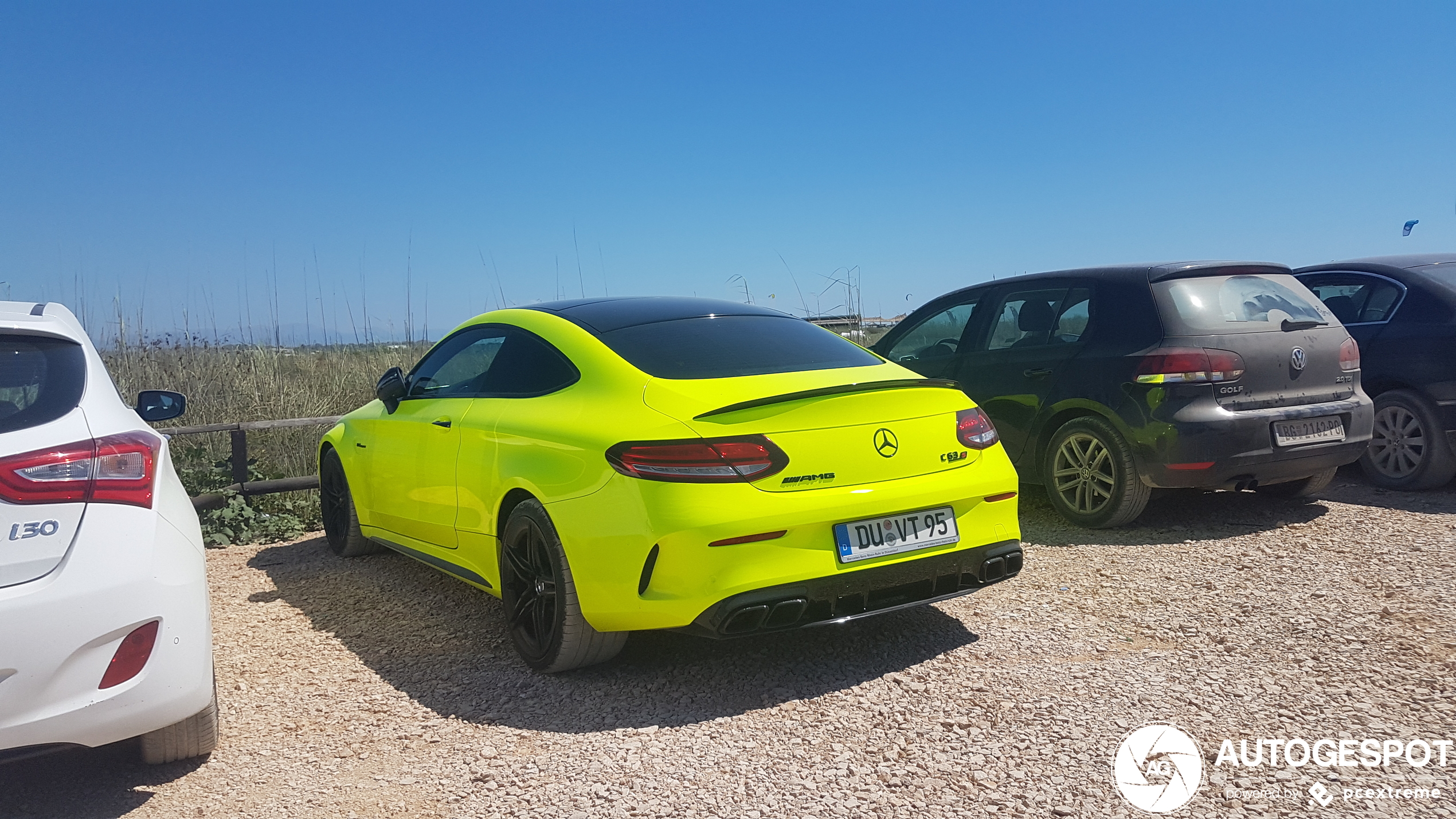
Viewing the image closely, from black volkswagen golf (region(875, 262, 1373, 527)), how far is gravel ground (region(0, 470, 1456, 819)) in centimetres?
61

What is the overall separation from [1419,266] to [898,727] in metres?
5.92

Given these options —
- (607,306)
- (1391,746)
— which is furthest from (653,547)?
(1391,746)

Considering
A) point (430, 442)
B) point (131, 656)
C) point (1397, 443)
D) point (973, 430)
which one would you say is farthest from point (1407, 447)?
point (131, 656)

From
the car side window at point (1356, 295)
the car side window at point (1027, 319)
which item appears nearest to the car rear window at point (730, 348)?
the car side window at point (1027, 319)

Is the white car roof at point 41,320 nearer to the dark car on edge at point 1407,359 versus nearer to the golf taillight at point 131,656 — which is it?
the golf taillight at point 131,656

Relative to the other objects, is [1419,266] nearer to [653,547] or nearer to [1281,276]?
[1281,276]

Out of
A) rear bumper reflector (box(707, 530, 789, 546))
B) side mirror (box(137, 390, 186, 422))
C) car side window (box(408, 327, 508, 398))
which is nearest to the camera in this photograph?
rear bumper reflector (box(707, 530, 789, 546))

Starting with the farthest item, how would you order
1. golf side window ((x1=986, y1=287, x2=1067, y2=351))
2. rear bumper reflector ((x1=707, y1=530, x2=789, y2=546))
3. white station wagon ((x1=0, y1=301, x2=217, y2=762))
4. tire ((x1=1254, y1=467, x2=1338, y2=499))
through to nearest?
golf side window ((x1=986, y1=287, x2=1067, y2=351)) → tire ((x1=1254, y1=467, x2=1338, y2=499)) → rear bumper reflector ((x1=707, y1=530, x2=789, y2=546)) → white station wagon ((x1=0, y1=301, x2=217, y2=762))

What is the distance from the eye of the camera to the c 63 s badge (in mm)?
3635

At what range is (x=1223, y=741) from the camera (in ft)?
10.7

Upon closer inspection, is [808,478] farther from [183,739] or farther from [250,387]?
[250,387]

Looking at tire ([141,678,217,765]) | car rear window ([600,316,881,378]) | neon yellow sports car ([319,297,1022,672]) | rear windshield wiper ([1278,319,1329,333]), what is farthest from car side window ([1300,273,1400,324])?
tire ([141,678,217,765])

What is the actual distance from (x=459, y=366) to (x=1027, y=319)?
3769 millimetres

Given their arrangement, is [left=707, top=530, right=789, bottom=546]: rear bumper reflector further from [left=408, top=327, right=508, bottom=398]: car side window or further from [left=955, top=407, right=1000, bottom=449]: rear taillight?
[left=408, top=327, right=508, bottom=398]: car side window
